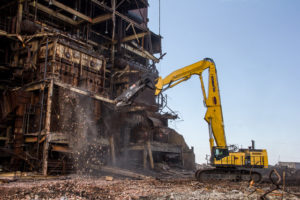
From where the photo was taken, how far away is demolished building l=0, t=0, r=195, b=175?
54.3 feet

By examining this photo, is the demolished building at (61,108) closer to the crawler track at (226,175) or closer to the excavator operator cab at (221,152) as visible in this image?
the excavator operator cab at (221,152)

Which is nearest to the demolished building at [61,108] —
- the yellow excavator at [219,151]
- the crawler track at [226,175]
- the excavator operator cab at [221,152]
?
the yellow excavator at [219,151]

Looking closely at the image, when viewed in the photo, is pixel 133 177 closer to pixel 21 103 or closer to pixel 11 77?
pixel 21 103

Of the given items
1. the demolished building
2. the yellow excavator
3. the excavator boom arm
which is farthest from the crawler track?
the demolished building

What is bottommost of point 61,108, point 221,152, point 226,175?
point 226,175

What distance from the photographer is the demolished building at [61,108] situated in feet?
54.3

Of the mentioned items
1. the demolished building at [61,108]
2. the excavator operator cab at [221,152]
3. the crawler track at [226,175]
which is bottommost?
the crawler track at [226,175]

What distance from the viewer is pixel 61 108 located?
17250mm

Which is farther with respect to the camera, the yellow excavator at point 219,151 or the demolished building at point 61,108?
the demolished building at point 61,108

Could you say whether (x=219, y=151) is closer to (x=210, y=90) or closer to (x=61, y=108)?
(x=210, y=90)

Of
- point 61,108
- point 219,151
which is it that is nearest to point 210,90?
point 219,151

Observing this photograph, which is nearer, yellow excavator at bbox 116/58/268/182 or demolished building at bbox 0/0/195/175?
yellow excavator at bbox 116/58/268/182

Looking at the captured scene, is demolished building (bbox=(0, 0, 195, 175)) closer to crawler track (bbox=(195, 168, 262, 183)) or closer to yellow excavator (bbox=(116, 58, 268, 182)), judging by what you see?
yellow excavator (bbox=(116, 58, 268, 182))

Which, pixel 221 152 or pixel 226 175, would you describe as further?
pixel 226 175
